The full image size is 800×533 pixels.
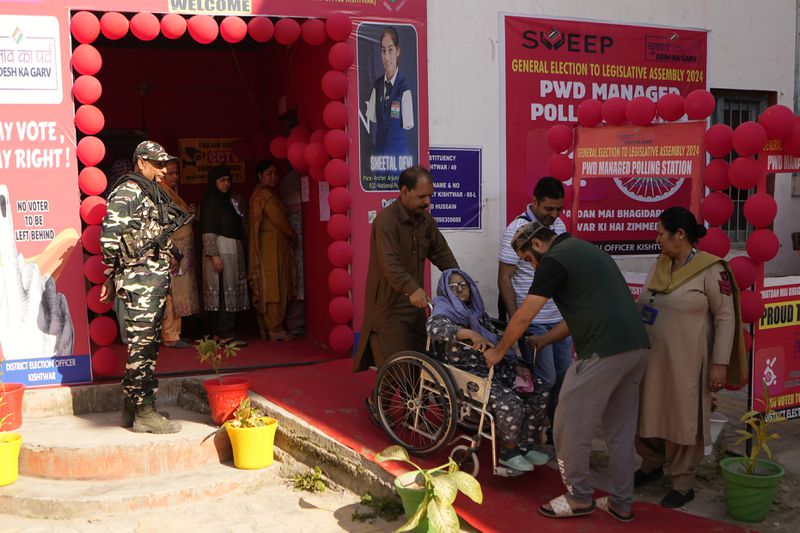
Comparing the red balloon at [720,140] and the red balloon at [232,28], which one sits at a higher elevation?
the red balloon at [232,28]

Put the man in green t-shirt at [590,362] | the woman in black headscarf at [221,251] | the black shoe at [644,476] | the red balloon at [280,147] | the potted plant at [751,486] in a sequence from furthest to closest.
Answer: the red balloon at [280,147] < the woman in black headscarf at [221,251] < the black shoe at [644,476] < the potted plant at [751,486] < the man in green t-shirt at [590,362]

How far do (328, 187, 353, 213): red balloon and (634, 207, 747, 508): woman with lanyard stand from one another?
2750mm

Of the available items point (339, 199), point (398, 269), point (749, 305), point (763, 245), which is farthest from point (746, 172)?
point (339, 199)

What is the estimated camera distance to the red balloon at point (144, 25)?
5434 millimetres

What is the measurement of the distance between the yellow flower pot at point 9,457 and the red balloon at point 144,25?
9.81 feet

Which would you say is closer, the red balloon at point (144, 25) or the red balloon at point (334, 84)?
the red balloon at point (144, 25)

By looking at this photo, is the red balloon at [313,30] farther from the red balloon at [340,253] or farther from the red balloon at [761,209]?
the red balloon at [761,209]

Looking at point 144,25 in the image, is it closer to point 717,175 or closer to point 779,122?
point 717,175

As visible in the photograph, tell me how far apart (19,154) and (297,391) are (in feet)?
8.85

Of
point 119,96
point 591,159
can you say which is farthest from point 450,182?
point 119,96

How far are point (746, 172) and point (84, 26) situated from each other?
4.73 m

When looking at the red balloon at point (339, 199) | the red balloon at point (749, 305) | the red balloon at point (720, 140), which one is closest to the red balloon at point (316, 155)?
the red balloon at point (339, 199)

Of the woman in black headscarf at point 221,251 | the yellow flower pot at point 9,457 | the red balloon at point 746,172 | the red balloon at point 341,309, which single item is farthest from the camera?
the woman in black headscarf at point 221,251

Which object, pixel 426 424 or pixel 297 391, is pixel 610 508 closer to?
pixel 426 424
